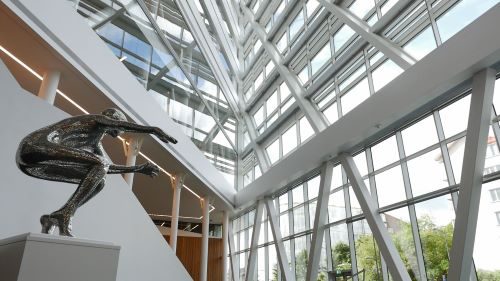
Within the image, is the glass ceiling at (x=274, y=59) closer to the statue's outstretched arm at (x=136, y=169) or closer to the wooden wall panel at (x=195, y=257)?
the wooden wall panel at (x=195, y=257)

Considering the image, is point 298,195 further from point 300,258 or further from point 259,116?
point 259,116

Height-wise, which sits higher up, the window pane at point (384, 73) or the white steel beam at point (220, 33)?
the white steel beam at point (220, 33)

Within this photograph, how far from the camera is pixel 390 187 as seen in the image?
997 centimetres

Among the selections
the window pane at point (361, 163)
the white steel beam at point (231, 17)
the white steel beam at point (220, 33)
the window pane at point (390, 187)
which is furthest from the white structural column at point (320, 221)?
the white steel beam at point (231, 17)

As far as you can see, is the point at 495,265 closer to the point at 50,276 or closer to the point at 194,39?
the point at 50,276

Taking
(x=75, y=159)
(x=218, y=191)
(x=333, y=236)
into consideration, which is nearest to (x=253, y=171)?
(x=218, y=191)

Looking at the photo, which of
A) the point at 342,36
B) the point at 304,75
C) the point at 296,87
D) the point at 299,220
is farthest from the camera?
the point at 304,75

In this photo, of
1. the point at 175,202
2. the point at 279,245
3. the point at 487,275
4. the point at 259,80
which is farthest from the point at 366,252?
the point at 259,80

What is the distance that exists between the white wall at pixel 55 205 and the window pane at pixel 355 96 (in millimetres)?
7630

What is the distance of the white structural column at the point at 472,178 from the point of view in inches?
266

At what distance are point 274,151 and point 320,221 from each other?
20.4 feet

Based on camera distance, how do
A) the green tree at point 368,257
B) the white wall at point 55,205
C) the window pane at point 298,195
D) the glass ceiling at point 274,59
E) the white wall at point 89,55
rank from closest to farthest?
the white wall at point 55,205
the white wall at point 89,55
the glass ceiling at point 274,59
the green tree at point 368,257
the window pane at point 298,195

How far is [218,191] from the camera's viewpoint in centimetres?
1529

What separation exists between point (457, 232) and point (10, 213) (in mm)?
7348
